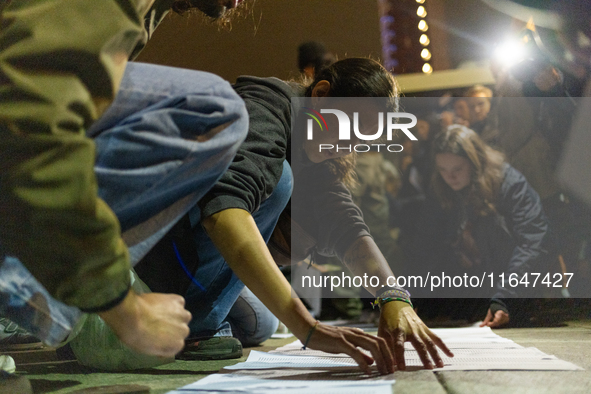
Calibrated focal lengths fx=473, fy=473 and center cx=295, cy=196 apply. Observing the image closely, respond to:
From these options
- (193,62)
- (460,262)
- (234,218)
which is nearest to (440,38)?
(460,262)

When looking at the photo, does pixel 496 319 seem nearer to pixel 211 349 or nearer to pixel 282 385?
pixel 211 349

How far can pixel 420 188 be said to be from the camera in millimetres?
1979

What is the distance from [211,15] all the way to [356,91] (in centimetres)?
29

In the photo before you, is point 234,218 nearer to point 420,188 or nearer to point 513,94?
point 420,188

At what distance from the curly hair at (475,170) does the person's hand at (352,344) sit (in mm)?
1314

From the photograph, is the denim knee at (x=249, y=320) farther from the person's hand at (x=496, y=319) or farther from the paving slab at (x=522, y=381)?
the person's hand at (x=496, y=319)

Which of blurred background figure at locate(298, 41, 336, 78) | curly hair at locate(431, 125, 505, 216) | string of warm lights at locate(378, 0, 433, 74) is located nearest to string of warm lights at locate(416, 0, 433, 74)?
string of warm lights at locate(378, 0, 433, 74)

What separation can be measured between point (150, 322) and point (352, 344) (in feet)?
0.81

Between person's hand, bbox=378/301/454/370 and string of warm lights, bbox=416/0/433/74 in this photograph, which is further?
string of warm lights, bbox=416/0/433/74

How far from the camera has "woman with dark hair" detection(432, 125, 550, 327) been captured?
5.43 ft

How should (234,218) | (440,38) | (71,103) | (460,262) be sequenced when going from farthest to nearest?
(440,38) → (460,262) → (234,218) → (71,103)

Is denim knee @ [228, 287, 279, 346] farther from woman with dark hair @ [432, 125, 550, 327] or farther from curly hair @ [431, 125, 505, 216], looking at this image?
curly hair @ [431, 125, 505, 216]

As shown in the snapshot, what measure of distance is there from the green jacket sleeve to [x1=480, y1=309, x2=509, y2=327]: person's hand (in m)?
1.25

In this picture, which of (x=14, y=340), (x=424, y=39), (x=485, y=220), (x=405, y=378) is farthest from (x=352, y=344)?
(x=424, y=39)
